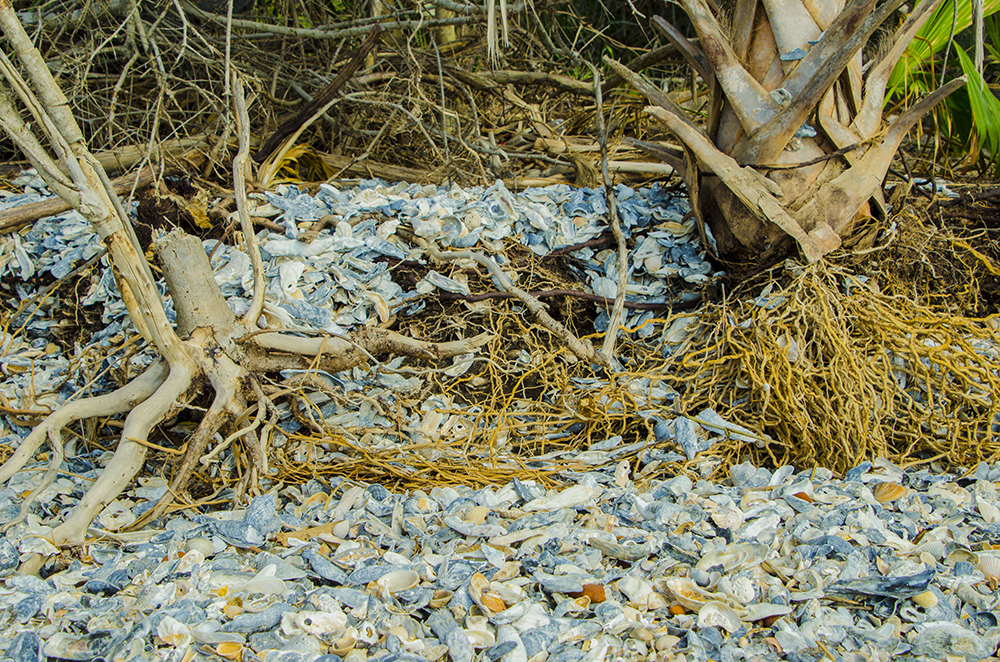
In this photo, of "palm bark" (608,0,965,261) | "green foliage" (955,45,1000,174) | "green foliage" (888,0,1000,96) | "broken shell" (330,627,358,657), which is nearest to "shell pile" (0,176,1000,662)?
"broken shell" (330,627,358,657)

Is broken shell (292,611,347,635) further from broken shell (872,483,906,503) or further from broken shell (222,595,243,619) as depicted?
broken shell (872,483,906,503)

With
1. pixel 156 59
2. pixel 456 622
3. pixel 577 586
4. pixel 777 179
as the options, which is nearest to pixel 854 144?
pixel 777 179

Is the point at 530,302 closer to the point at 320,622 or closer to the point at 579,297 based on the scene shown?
the point at 579,297

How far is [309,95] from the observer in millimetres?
3354

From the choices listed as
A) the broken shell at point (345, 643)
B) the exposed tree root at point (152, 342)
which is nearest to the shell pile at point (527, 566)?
the broken shell at point (345, 643)

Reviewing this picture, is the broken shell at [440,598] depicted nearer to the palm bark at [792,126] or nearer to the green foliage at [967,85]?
the palm bark at [792,126]

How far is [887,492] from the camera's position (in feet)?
5.57

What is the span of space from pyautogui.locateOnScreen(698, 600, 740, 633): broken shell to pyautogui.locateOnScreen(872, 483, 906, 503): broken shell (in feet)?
2.35

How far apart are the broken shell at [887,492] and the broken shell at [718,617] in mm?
716

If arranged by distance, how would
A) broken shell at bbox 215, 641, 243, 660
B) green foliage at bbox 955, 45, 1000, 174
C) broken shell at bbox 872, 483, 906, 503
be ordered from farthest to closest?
green foliage at bbox 955, 45, 1000, 174
broken shell at bbox 872, 483, 906, 503
broken shell at bbox 215, 641, 243, 660

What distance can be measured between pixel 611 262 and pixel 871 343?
0.89 m

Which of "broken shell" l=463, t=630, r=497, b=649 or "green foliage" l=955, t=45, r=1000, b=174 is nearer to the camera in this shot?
"broken shell" l=463, t=630, r=497, b=649

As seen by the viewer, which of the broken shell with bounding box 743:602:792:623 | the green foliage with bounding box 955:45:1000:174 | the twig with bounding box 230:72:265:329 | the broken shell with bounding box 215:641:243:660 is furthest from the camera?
the green foliage with bounding box 955:45:1000:174

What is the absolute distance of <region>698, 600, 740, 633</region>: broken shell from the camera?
1.19 m
